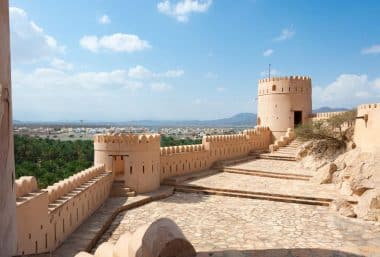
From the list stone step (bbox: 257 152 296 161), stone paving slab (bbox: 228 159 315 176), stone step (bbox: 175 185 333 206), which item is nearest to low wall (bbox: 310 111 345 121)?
stone step (bbox: 257 152 296 161)

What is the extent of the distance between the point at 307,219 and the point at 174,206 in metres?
4.74

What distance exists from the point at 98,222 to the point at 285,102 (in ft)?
60.5

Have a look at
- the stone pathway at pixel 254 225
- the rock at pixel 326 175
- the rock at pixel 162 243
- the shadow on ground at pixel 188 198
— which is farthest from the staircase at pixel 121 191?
the rock at pixel 162 243

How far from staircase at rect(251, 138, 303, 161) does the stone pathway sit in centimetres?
830

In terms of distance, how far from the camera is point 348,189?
40.6ft

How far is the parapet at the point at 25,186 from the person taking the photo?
6.69m

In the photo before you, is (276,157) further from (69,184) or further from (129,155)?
(69,184)

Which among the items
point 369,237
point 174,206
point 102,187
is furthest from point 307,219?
point 102,187

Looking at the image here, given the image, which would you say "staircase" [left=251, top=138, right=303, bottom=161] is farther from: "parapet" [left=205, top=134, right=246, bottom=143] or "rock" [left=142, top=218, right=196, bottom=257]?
"rock" [left=142, top=218, right=196, bottom=257]

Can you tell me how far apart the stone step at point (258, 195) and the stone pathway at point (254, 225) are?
0.34 meters

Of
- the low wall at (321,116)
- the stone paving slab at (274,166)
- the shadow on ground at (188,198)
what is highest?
the low wall at (321,116)

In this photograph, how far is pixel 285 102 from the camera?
2434 cm

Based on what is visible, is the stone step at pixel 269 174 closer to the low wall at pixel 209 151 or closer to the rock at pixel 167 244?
the low wall at pixel 209 151

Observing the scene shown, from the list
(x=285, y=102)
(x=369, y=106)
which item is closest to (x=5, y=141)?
(x=369, y=106)
